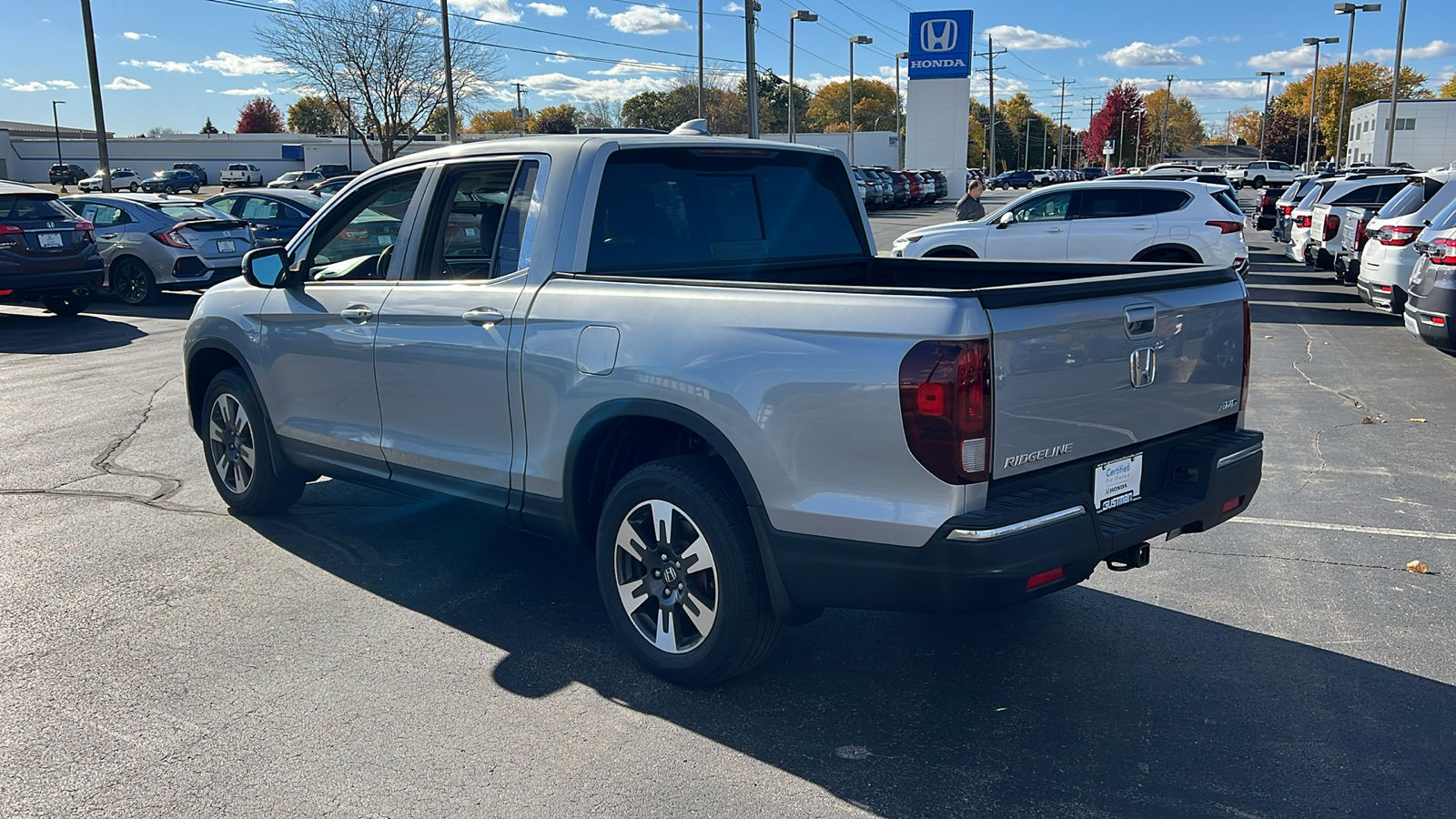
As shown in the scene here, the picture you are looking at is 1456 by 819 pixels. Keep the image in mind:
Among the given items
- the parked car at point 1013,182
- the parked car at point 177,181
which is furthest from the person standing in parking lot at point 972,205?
the parked car at point 1013,182

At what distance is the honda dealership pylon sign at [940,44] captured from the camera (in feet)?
180

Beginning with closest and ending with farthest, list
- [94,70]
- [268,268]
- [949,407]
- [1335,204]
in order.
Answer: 1. [949,407]
2. [268,268]
3. [1335,204]
4. [94,70]

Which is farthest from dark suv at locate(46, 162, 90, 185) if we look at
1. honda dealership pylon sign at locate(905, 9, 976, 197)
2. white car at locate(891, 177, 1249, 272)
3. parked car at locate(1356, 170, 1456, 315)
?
parked car at locate(1356, 170, 1456, 315)

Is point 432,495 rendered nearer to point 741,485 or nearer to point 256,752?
point 256,752

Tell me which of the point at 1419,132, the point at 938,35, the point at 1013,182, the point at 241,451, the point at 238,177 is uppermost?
the point at 938,35

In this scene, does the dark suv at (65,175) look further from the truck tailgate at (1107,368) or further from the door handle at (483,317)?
the truck tailgate at (1107,368)

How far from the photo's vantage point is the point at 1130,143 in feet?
500

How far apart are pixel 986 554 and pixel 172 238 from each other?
16546 mm

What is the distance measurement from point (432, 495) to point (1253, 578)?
3.68 meters

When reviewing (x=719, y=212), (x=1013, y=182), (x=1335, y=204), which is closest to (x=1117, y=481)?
(x=719, y=212)

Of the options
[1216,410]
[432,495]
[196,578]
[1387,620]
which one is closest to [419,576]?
[432,495]

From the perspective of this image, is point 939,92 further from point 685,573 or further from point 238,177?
point 685,573

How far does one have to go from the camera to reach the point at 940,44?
183ft

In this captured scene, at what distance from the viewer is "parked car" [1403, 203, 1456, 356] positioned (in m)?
10.1
